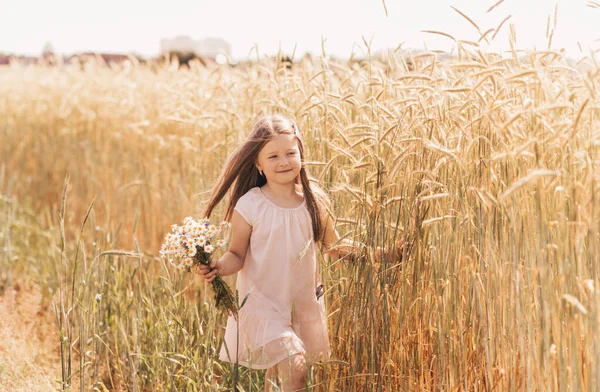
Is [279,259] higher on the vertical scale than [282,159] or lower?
→ lower

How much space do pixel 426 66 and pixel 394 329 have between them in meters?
0.94

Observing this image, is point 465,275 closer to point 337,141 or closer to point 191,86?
point 337,141

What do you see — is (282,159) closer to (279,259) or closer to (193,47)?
(279,259)

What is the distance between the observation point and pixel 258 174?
2867 millimetres

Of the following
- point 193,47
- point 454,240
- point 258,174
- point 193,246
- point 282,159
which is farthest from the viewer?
point 193,47

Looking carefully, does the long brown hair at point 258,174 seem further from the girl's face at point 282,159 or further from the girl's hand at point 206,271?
the girl's hand at point 206,271

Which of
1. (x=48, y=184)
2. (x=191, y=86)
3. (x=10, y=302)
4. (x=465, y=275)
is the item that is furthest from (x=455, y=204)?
(x=48, y=184)

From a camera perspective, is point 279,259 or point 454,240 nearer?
point 454,240

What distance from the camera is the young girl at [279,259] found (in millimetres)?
2627

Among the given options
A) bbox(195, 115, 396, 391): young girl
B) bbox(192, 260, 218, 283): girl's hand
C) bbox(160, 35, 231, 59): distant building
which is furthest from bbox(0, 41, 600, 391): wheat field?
bbox(160, 35, 231, 59): distant building

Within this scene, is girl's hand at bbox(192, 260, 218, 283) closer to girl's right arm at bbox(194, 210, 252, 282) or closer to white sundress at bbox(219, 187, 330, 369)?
girl's right arm at bbox(194, 210, 252, 282)

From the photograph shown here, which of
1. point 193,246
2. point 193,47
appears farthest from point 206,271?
point 193,47

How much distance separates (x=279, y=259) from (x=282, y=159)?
358 mm

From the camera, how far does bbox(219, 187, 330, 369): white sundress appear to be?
2654 millimetres
